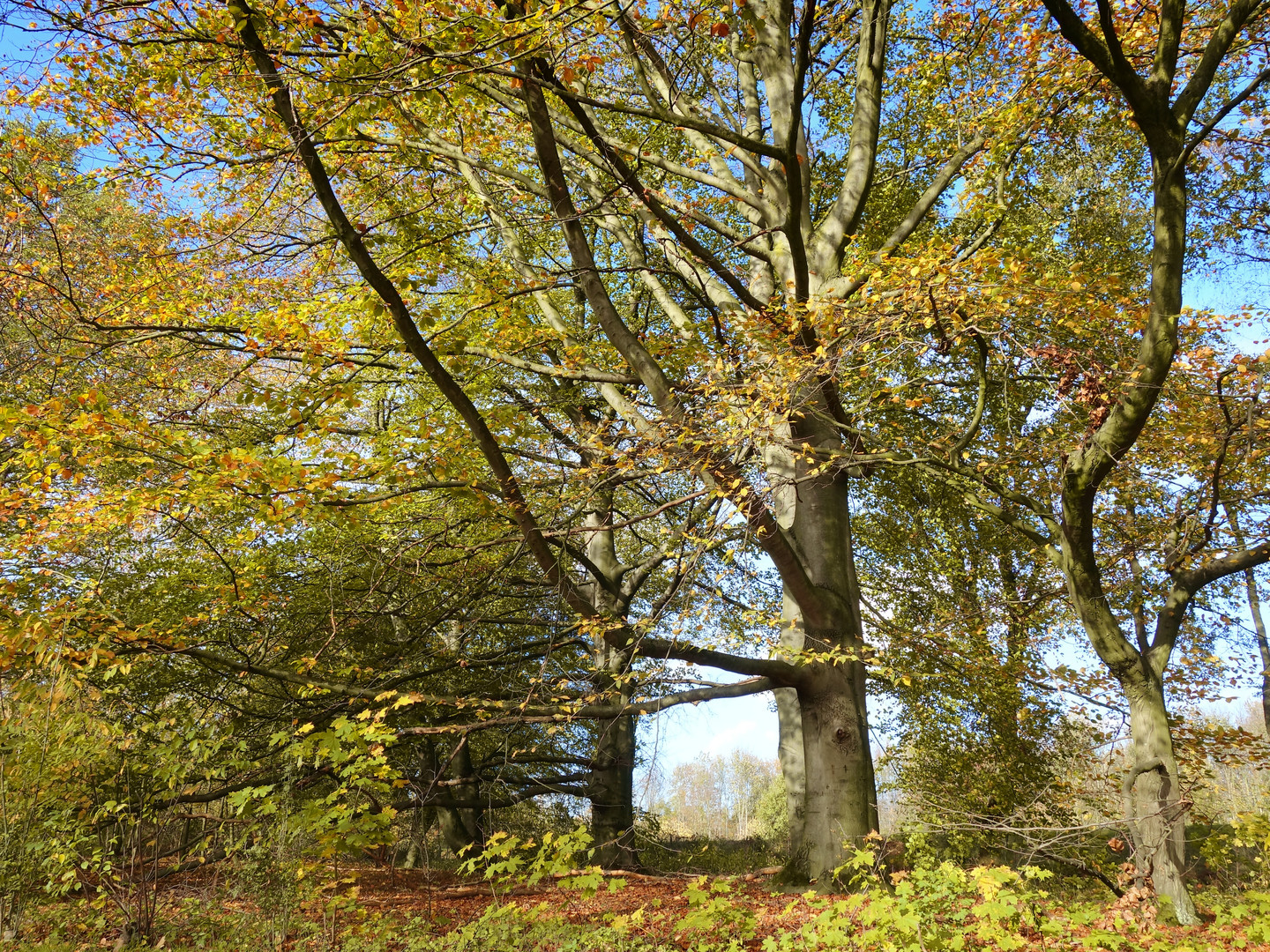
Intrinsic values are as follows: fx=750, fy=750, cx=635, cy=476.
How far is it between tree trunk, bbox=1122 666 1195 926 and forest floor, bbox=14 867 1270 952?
0.35 m

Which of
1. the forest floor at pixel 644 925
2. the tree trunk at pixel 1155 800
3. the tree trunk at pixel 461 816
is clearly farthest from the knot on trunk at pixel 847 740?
the tree trunk at pixel 461 816

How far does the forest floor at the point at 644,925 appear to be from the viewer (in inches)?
162

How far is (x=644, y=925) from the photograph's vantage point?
539cm

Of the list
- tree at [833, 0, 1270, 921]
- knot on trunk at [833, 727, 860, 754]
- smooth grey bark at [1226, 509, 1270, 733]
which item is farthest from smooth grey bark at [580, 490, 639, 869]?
smooth grey bark at [1226, 509, 1270, 733]

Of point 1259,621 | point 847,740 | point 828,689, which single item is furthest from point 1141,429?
point 1259,621

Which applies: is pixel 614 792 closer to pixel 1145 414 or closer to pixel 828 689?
pixel 828 689

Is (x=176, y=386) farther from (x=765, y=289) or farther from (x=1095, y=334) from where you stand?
(x=1095, y=334)

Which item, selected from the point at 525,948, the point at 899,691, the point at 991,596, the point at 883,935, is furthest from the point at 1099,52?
the point at 899,691

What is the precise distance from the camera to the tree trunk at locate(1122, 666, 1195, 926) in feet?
19.7

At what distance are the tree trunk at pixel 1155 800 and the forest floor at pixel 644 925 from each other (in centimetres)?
35

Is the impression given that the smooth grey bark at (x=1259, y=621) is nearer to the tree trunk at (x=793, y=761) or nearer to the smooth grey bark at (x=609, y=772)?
the tree trunk at (x=793, y=761)

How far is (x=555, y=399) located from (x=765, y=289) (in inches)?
120

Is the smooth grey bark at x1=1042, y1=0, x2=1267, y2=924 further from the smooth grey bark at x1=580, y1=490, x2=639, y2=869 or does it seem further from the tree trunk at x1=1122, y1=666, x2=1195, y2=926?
the smooth grey bark at x1=580, y1=490, x2=639, y2=869

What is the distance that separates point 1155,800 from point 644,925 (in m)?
4.35
